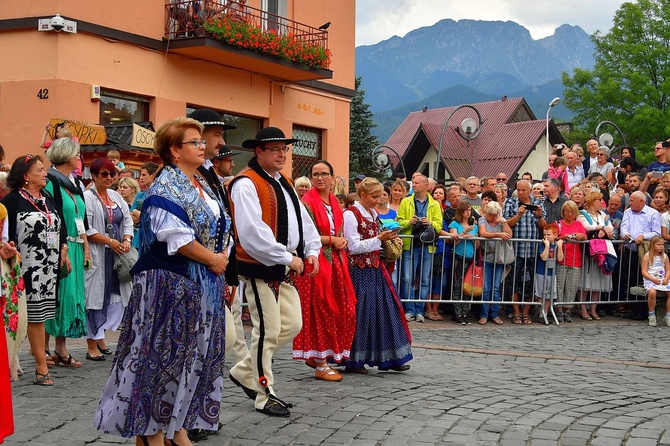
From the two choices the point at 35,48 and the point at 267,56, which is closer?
the point at 35,48

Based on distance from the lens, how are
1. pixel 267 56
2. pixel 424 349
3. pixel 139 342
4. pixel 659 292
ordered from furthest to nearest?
pixel 267 56 < pixel 659 292 < pixel 424 349 < pixel 139 342

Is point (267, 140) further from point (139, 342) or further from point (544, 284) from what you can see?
point (544, 284)

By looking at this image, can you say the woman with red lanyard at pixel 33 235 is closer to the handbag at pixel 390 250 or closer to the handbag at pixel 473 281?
the handbag at pixel 390 250

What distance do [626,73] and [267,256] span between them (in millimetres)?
52998

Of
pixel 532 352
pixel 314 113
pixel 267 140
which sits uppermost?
pixel 314 113

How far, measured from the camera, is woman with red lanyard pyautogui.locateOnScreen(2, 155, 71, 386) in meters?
8.11

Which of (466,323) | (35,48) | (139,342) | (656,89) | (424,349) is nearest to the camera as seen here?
(139,342)

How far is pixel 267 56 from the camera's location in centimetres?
2098

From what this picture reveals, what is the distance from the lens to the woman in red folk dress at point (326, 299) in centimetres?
830

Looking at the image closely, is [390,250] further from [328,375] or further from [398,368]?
[328,375]

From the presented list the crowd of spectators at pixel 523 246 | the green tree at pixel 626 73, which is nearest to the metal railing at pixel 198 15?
the crowd of spectators at pixel 523 246

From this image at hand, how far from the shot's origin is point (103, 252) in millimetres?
9398

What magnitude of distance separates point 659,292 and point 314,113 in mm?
11911

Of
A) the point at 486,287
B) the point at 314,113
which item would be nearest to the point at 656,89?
the point at 314,113
